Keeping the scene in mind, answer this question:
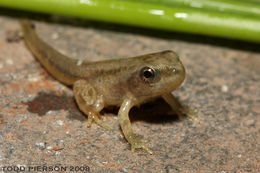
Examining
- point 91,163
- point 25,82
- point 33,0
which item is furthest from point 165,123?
point 33,0

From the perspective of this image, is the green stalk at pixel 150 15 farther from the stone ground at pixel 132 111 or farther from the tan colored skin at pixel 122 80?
the tan colored skin at pixel 122 80

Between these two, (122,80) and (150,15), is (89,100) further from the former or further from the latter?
(150,15)

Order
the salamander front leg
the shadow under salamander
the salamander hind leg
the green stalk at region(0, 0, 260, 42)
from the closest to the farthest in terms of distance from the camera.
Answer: the salamander front leg
the salamander hind leg
the shadow under salamander
the green stalk at region(0, 0, 260, 42)

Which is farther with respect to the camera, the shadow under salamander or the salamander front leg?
the shadow under salamander

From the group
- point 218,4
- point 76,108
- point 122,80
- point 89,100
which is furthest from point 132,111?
point 218,4

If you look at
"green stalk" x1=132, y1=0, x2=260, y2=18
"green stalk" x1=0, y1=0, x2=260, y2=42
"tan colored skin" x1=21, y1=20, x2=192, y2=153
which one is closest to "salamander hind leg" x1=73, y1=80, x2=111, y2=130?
"tan colored skin" x1=21, y1=20, x2=192, y2=153

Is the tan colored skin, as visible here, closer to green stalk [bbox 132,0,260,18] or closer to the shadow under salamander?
the shadow under salamander

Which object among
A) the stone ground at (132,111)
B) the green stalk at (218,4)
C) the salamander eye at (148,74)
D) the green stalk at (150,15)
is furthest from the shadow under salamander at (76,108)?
the green stalk at (218,4)

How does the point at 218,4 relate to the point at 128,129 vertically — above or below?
above
